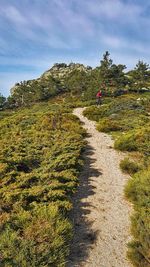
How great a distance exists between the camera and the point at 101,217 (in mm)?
9812

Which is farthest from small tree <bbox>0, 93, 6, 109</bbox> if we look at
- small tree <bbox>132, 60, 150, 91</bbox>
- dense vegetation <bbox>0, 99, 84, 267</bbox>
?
dense vegetation <bbox>0, 99, 84, 267</bbox>

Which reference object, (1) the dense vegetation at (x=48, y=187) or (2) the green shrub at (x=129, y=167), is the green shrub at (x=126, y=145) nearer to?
(1) the dense vegetation at (x=48, y=187)

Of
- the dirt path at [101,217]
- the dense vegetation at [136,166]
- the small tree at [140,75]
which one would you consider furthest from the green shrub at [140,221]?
the small tree at [140,75]

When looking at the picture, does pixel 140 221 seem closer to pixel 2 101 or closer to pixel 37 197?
pixel 37 197

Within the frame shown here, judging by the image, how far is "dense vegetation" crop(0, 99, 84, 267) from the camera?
6906mm

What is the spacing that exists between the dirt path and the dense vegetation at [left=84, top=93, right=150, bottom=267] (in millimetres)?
446

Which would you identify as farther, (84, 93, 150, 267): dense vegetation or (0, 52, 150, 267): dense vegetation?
(84, 93, 150, 267): dense vegetation

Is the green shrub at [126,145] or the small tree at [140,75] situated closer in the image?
the green shrub at [126,145]

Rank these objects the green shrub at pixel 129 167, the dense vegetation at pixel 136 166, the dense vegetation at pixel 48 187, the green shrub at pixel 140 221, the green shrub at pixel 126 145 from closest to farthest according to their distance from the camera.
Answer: the dense vegetation at pixel 48 187 < the green shrub at pixel 140 221 < the dense vegetation at pixel 136 166 < the green shrub at pixel 129 167 < the green shrub at pixel 126 145

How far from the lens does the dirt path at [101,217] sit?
7.72 meters

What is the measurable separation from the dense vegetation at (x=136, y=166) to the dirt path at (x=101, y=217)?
446 mm

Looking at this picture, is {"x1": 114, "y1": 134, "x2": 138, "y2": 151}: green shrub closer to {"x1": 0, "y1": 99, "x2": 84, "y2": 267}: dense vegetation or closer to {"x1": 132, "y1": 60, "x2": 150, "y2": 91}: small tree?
{"x1": 0, "y1": 99, "x2": 84, "y2": 267}: dense vegetation

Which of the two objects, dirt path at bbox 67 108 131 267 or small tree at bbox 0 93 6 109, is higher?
small tree at bbox 0 93 6 109

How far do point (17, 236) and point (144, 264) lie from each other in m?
3.52
